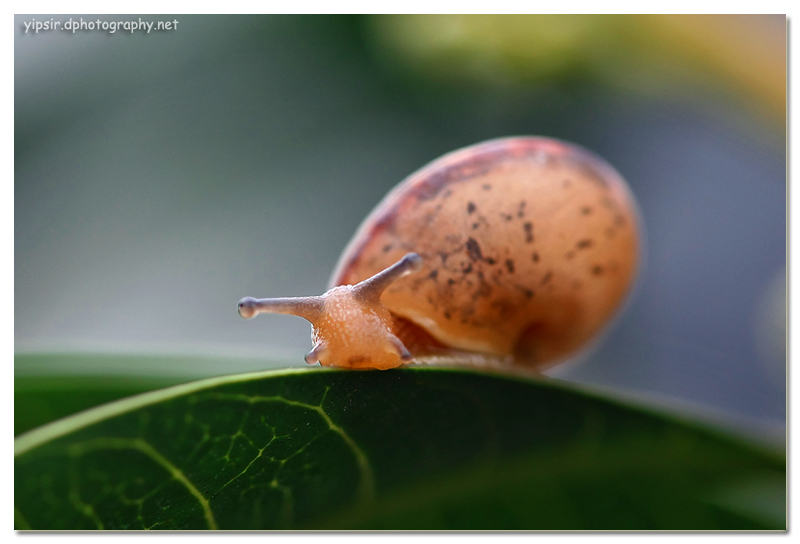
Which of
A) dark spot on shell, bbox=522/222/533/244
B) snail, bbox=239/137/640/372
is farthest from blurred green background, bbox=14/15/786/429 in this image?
dark spot on shell, bbox=522/222/533/244

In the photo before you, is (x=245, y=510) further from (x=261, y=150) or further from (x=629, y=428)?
(x=261, y=150)

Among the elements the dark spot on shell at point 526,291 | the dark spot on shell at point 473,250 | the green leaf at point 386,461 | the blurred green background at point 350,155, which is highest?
the blurred green background at point 350,155

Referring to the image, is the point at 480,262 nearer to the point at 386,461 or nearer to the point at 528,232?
the point at 528,232

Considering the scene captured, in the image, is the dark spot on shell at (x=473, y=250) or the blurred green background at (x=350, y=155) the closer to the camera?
the dark spot on shell at (x=473, y=250)

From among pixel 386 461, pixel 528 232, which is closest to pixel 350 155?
pixel 528 232

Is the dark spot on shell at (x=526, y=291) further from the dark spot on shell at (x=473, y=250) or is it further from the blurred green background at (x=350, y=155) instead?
the blurred green background at (x=350, y=155)

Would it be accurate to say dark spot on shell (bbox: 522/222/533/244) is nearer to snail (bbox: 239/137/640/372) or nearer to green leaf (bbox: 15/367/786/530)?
snail (bbox: 239/137/640/372)

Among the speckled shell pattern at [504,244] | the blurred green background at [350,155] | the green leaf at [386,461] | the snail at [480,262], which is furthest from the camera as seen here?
the blurred green background at [350,155]

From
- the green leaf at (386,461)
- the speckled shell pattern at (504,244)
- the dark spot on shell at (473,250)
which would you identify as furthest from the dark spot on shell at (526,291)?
the green leaf at (386,461)
